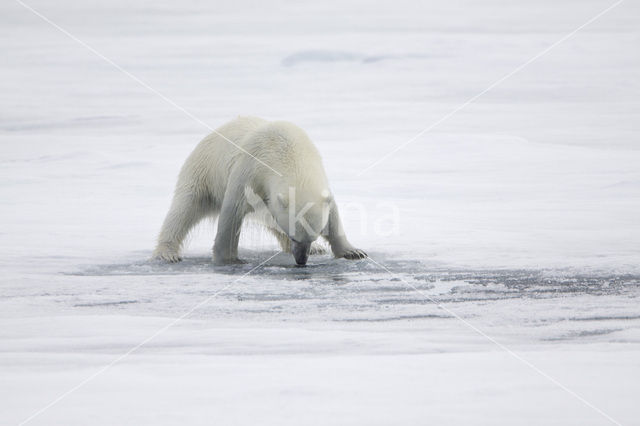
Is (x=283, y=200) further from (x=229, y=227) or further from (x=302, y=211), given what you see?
(x=229, y=227)

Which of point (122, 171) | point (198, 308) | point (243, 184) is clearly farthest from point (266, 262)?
point (122, 171)

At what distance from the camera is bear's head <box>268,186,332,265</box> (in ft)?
18.2

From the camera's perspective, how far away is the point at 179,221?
6.65 m

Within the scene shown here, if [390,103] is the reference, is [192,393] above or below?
below

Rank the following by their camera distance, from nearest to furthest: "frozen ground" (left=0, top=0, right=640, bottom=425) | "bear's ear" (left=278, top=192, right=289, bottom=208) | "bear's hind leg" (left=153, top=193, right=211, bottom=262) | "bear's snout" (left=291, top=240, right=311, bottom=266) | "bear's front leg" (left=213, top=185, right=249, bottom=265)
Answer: "frozen ground" (left=0, top=0, right=640, bottom=425) < "bear's ear" (left=278, top=192, right=289, bottom=208) < "bear's snout" (left=291, top=240, right=311, bottom=266) < "bear's front leg" (left=213, top=185, right=249, bottom=265) < "bear's hind leg" (left=153, top=193, right=211, bottom=262)

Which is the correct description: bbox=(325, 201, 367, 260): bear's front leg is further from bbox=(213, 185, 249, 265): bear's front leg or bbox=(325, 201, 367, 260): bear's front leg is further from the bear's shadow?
bbox=(213, 185, 249, 265): bear's front leg

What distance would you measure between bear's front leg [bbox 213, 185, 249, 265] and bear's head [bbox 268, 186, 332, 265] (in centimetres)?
48

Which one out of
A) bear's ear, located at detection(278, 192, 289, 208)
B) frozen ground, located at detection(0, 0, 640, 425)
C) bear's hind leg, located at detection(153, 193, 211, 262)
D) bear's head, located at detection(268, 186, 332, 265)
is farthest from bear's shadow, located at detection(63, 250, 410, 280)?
bear's ear, located at detection(278, 192, 289, 208)

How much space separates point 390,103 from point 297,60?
3.31 meters

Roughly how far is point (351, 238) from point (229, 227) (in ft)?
4.61

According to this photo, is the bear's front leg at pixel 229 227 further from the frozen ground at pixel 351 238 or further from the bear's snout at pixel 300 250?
the bear's snout at pixel 300 250

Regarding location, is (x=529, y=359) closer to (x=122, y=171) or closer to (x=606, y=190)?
(x=606, y=190)

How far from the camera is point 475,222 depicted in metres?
7.39

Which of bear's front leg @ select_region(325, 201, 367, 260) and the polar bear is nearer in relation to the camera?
the polar bear
